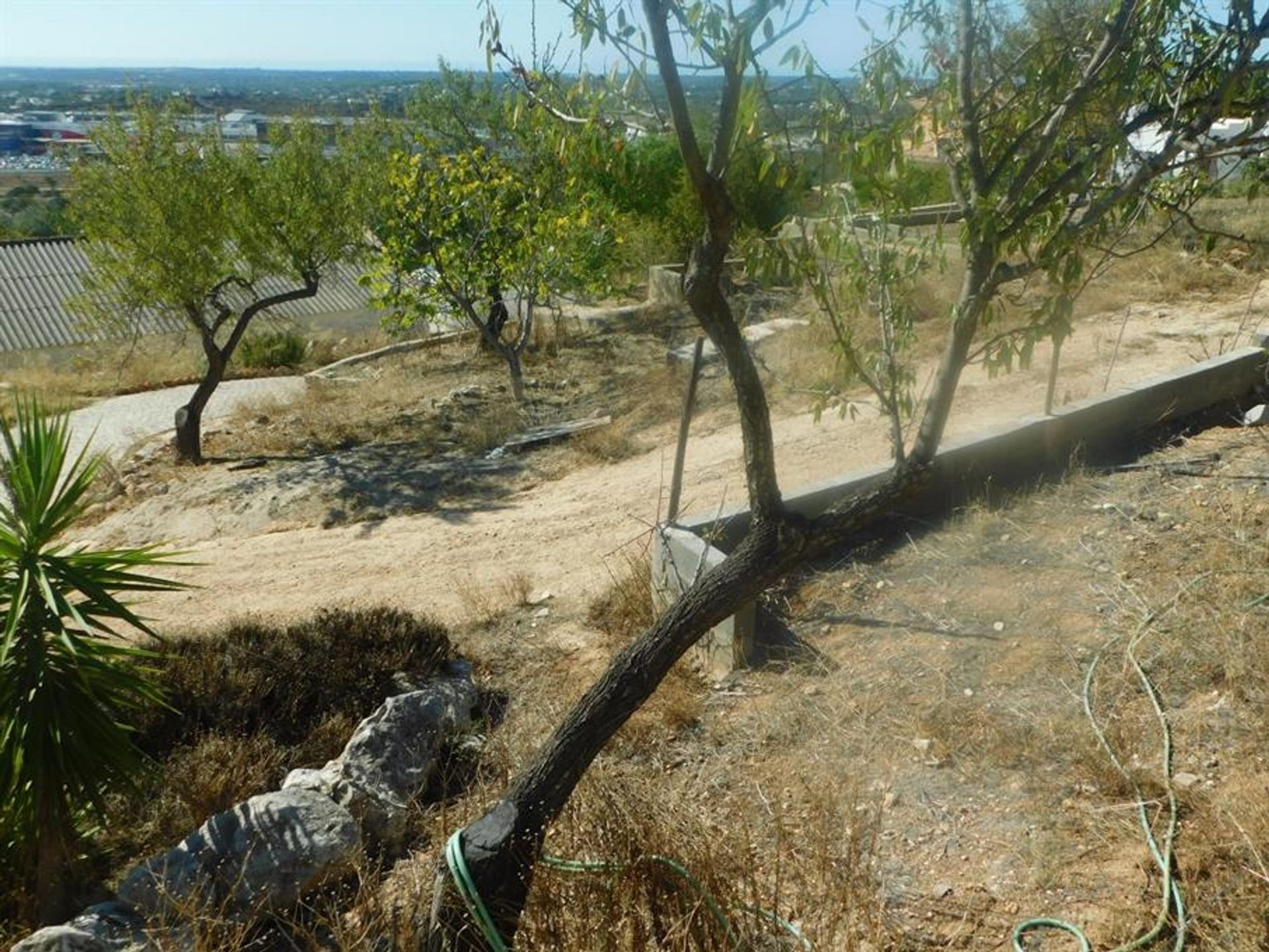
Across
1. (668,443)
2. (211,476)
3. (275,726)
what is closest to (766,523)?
(275,726)

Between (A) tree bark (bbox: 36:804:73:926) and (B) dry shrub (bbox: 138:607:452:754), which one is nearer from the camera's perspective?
(A) tree bark (bbox: 36:804:73:926)

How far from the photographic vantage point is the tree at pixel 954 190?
3.69 m

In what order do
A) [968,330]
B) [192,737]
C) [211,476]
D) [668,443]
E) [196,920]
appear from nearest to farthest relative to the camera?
1. [196,920]
2. [968,330]
3. [192,737]
4. [668,443]
5. [211,476]

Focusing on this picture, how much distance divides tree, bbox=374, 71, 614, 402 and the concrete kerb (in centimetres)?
848

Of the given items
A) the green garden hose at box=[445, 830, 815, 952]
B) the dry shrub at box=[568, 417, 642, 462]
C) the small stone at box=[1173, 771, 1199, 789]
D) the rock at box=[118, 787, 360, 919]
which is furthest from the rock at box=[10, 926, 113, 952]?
Result: the dry shrub at box=[568, 417, 642, 462]

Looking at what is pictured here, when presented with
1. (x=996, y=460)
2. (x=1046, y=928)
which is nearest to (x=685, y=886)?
(x=1046, y=928)

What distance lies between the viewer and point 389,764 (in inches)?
211

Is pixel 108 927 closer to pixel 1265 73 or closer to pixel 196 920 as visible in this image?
Result: pixel 196 920

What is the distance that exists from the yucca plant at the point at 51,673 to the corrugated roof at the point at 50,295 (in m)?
23.7

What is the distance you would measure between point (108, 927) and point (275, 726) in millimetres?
1809

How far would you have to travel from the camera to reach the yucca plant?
447cm

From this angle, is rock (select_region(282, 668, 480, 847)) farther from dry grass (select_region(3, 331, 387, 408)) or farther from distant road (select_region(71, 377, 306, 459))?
dry grass (select_region(3, 331, 387, 408))

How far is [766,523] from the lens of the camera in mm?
4242

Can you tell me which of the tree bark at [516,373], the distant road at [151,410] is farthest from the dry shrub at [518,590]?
the distant road at [151,410]
